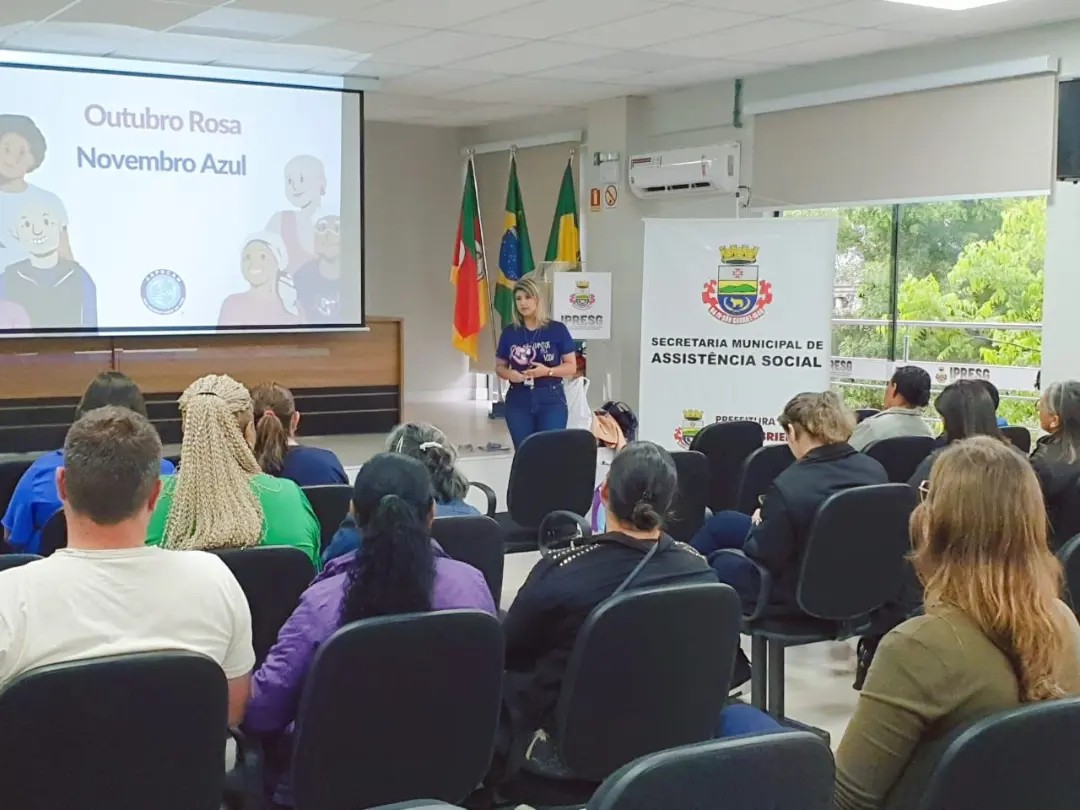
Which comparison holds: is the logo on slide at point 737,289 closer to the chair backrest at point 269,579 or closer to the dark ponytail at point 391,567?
the chair backrest at point 269,579

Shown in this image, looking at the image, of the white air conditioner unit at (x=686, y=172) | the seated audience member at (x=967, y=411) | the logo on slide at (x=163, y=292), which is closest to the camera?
the seated audience member at (x=967, y=411)

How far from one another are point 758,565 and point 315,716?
1871mm


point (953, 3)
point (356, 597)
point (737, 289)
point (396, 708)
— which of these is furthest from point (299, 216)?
point (396, 708)

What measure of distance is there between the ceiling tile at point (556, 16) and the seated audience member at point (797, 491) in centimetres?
292

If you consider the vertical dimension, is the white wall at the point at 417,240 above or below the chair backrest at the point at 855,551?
above

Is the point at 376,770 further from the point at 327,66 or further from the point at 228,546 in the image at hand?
the point at 327,66

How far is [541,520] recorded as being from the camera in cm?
475

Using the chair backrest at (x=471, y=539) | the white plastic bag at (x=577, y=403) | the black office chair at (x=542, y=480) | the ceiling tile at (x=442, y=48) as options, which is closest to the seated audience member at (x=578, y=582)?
the chair backrest at (x=471, y=539)

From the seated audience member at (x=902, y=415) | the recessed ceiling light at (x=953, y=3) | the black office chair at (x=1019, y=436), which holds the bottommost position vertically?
the black office chair at (x=1019, y=436)

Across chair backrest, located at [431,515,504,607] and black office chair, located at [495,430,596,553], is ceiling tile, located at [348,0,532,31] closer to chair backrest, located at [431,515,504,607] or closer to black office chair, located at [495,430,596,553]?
black office chair, located at [495,430,596,553]

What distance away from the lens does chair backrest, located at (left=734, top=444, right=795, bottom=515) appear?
4.52 metres

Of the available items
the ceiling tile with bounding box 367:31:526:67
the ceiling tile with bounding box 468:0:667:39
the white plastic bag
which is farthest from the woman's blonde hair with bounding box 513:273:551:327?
the ceiling tile with bounding box 367:31:526:67

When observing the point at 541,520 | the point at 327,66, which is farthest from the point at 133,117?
the point at 541,520

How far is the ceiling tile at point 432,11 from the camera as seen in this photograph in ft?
19.1
